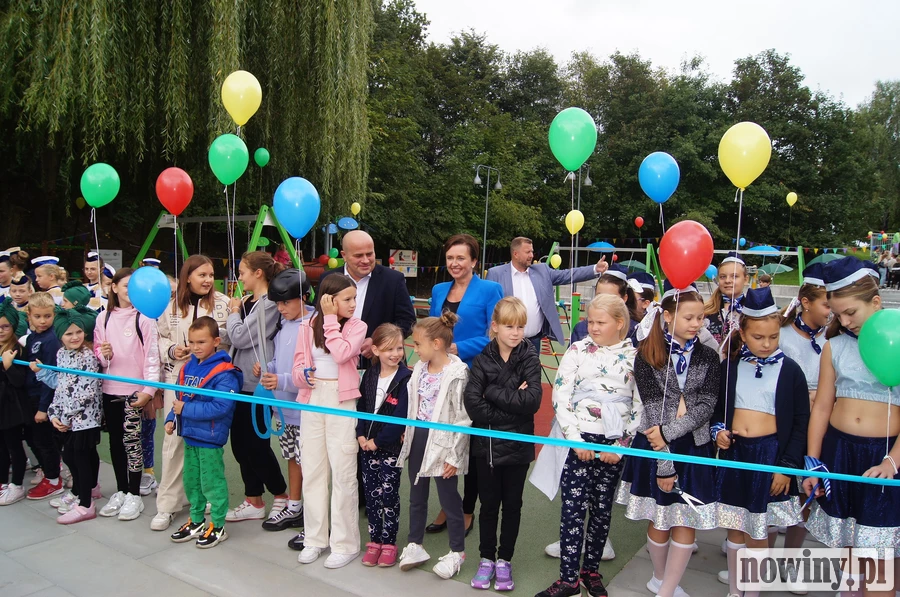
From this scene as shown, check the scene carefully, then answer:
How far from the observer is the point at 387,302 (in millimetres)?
3889

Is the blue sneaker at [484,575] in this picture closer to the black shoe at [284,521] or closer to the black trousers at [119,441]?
the black shoe at [284,521]

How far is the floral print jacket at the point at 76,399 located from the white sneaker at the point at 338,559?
181 centimetres

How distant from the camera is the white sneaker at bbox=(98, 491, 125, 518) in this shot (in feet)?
12.7

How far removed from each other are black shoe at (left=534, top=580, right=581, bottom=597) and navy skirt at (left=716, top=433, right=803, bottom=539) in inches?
29.7

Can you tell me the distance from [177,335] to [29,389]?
1.27 meters

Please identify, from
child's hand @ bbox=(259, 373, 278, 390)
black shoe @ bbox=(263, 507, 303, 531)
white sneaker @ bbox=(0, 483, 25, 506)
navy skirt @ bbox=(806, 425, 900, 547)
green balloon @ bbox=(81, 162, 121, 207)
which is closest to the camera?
navy skirt @ bbox=(806, 425, 900, 547)

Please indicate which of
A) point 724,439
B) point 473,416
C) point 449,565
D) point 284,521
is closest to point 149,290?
point 284,521

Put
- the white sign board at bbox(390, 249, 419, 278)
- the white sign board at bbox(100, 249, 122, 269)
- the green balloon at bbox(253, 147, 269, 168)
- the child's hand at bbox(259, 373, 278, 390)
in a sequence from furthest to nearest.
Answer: the white sign board at bbox(390, 249, 419, 278)
the white sign board at bbox(100, 249, 122, 269)
the green balloon at bbox(253, 147, 269, 168)
the child's hand at bbox(259, 373, 278, 390)

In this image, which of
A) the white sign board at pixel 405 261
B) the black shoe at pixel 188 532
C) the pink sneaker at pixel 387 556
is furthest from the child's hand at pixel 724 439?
the white sign board at pixel 405 261

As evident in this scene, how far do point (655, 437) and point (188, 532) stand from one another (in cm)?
272

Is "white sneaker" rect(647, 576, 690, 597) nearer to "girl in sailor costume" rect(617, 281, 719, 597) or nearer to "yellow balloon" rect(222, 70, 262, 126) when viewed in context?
"girl in sailor costume" rect(617, 281, 719, 597)

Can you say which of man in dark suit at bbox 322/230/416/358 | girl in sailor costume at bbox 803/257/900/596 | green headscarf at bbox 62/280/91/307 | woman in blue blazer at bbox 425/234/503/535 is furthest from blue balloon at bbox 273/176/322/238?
girl in sailor costume at bbox 803/257/900/596

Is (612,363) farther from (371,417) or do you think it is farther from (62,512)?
(62,512)

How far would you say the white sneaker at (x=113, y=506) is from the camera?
3875 mm
